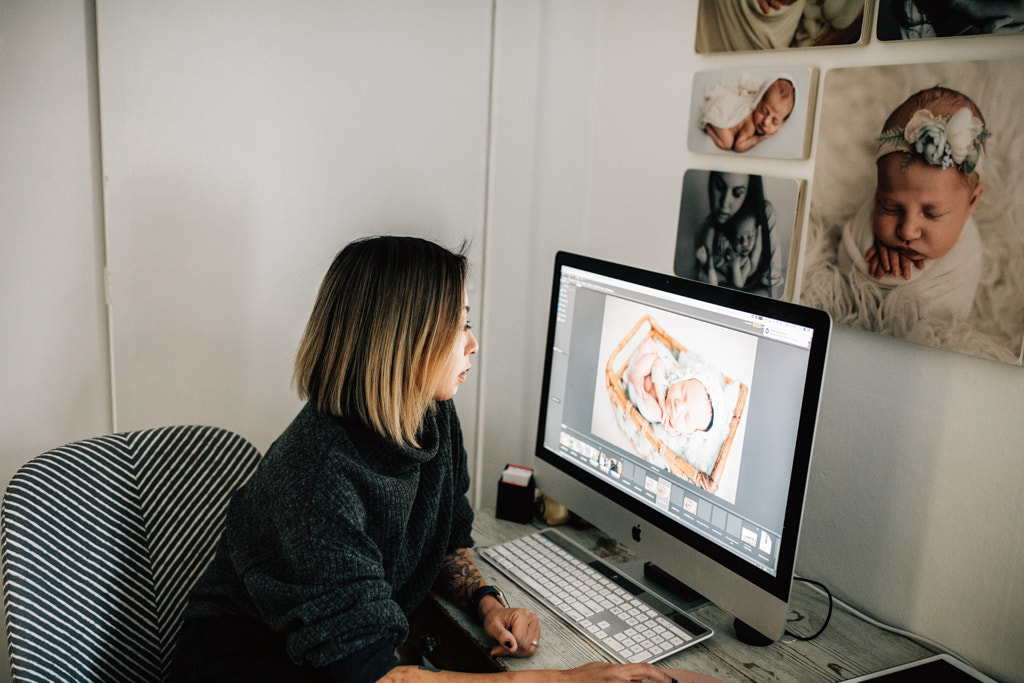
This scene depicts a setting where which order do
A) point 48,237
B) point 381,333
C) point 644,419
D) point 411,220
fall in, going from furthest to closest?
1. point 411,220
2. point 48,237
3. point 644,419
4. point 381,333

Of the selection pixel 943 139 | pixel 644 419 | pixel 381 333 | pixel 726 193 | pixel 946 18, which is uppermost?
pixel 946 18

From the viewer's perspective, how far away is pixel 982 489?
45.0 inches

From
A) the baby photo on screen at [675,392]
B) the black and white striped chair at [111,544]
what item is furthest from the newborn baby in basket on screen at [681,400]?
the black and white striped chair at [111,544]

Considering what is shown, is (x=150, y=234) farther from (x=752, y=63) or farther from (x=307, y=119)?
(x=752, y=63)

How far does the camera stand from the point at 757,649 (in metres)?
1.18

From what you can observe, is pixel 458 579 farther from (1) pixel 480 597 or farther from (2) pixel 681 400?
(2) pixel 681 400

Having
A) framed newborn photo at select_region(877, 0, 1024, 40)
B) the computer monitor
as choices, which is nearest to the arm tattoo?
the computer monitor

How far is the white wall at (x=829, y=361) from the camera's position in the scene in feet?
3.74

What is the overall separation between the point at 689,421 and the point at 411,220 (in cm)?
76

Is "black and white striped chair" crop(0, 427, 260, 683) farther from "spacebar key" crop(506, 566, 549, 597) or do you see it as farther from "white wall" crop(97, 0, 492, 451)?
"spacebar key" crop(506, 566, 549, 597)

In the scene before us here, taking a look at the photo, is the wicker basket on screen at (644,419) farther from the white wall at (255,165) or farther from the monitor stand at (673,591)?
the white wall at (255,165)

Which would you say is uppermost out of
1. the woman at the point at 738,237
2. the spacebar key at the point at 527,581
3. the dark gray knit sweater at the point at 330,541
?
the woman at the point at 738,237

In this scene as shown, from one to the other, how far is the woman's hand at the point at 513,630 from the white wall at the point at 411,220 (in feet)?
1.78

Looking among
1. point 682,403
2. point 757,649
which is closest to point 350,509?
point 682,403
